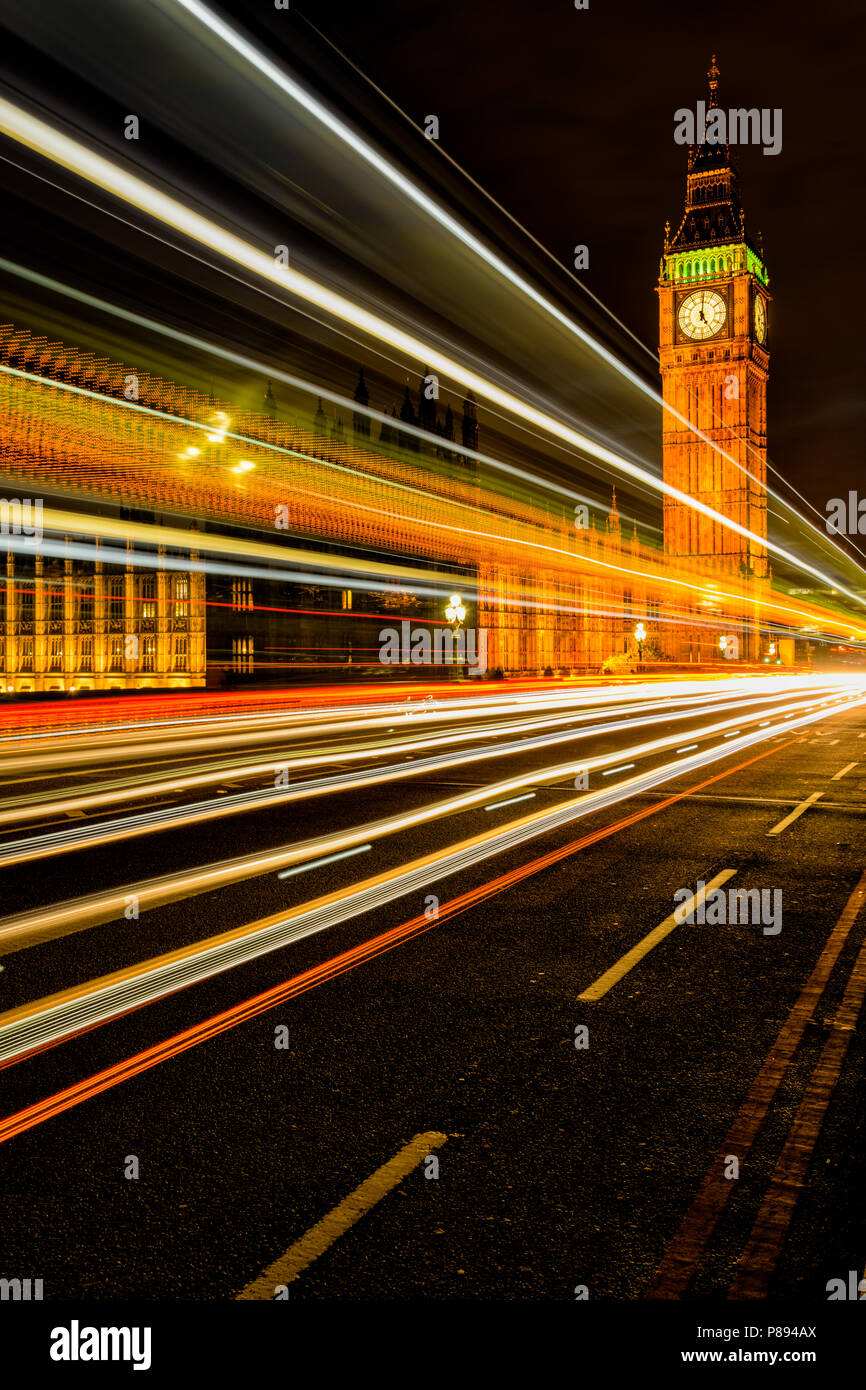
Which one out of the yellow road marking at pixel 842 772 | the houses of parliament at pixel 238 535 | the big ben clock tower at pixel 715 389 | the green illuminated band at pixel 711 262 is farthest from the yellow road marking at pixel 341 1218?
the green illuminated band at pixel 711 262

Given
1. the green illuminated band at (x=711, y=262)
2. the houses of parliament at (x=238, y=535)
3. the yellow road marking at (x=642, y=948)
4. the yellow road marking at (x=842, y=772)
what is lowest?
the yellow road marking at (x=642, y=948)

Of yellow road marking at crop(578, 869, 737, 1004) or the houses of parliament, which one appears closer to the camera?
yellow road marking at crop(578, 869, 737, 1004)

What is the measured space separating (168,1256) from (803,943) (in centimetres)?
495

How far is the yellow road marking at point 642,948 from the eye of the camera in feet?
18.7

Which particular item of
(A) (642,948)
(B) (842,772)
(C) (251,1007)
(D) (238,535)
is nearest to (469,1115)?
(C) (251,1007)

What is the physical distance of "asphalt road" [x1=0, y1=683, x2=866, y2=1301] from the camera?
10.0 feet

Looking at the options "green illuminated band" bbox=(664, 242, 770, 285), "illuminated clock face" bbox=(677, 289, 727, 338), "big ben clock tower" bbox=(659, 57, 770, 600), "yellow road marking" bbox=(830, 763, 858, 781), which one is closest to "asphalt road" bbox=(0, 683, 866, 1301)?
"yellow road marking" bbox=(830, 763, 858, 781)

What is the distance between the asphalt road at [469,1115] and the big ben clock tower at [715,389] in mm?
115557

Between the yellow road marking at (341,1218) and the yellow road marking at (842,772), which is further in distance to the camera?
the yellow road marking at (842,772)

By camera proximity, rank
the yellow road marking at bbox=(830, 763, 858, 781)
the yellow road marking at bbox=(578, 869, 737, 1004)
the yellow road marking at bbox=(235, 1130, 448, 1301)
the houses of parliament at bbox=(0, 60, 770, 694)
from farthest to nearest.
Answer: the houses of parliament at bbox=(0, 60, 770, 694) → the yellow road marking at bbox=(830, 763, 858, 781) → the yellow road marking at bbox=(578, 869, 737, 1004) → the yellow road marking at bbox=(235, 1130, 448, 1301)

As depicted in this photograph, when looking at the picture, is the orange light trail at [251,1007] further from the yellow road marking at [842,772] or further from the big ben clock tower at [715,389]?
the big ben clock tower at [715,389]

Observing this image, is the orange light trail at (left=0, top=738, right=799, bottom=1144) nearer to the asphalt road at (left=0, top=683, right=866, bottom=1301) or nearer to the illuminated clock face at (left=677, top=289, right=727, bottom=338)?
the asphalt road at (left=0, top=683, right=866, bottom=1301)

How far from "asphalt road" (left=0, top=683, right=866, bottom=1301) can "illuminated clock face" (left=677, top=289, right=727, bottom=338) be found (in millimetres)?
123172

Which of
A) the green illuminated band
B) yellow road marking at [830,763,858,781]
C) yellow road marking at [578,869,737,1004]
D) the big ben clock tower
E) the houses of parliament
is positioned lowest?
yellow road marking at [578,869,737,1004]
